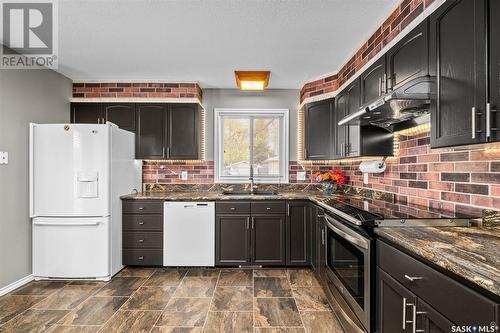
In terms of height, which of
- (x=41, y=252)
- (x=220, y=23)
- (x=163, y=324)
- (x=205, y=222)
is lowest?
(x=163, y=324)

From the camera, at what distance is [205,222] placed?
10.2 ft

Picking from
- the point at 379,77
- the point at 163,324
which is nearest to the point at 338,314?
the point at 163,324

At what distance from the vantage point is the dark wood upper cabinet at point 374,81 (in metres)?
2.02

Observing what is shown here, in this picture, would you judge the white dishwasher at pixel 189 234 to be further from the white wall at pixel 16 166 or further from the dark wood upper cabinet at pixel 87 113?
the dark wood upper cabinet at pixel 87 113

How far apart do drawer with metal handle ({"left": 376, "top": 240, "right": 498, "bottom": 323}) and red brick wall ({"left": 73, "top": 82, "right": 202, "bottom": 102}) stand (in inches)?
121

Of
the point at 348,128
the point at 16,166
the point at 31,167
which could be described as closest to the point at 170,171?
the point at 31,167

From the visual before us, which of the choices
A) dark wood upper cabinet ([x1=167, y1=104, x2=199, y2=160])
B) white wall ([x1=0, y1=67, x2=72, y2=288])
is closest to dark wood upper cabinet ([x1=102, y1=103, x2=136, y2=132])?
dark wood upper cabinet ([x1=167, y1=104, x2=199, y2=160])

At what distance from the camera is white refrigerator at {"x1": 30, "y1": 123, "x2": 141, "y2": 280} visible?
277 cm

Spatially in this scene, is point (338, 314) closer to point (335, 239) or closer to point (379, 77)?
point (335, 239)

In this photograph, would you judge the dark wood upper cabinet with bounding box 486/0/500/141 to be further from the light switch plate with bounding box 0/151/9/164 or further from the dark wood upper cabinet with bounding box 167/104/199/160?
the light switch plate with bounding box 0/151/9/164

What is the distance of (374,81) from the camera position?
2160 mm

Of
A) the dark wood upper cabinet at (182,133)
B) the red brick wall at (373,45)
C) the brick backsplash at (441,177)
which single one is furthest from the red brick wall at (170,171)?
the brick backsplash at (441,177)

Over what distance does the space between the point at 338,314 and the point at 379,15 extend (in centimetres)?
244

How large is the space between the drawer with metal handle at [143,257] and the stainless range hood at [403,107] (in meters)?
2.63
